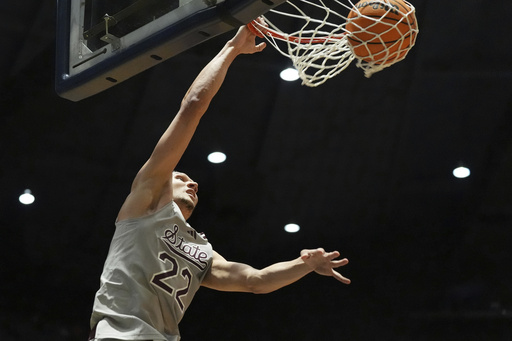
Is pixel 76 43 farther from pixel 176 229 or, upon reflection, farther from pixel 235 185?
pixel 235 185

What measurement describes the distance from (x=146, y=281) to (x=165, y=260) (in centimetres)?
13

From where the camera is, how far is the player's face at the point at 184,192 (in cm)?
336

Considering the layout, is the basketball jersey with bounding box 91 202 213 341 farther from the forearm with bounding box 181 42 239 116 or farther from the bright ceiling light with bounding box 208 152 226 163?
the bright ceiling light with bounding box 208 152 226 163

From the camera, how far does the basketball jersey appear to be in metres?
2.86

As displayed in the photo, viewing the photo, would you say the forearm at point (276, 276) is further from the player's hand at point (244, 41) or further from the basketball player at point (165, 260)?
the player's hand at point (244, 41)

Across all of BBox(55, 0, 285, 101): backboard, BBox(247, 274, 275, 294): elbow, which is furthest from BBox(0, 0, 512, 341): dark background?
BBox(247, 274, 275, 294): elbow

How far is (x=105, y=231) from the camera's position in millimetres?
7043

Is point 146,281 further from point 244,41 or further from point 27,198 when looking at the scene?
point 27,198

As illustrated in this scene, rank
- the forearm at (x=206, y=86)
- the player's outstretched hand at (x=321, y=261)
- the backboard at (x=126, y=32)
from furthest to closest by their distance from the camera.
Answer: the player's outstretched hand at (x=321, y=261) → the forearm at (x=206, y=86) → the backboard at (x=126, y=32)

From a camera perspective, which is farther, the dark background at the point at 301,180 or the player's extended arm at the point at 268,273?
the dark background at the point at 301,180

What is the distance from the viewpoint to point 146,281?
2.93 metres

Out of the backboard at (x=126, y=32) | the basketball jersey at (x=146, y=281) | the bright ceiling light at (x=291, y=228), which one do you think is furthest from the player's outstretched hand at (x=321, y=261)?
the bright ceiling light at (x=291, y=228)

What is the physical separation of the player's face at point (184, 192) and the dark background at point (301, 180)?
2.29 m

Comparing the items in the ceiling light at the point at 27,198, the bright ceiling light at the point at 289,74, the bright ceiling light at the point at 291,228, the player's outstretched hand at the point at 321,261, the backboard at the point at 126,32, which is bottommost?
the player's outstretched hand at the point at 321,261
